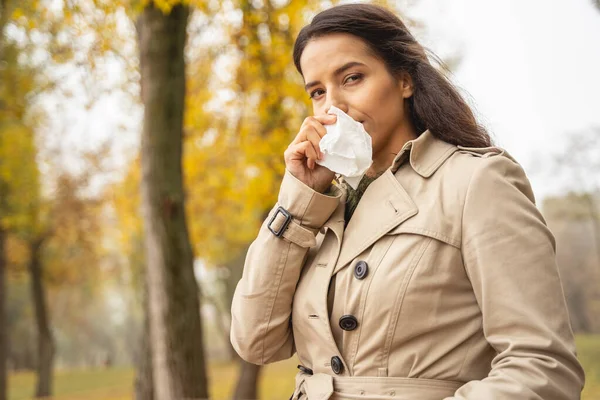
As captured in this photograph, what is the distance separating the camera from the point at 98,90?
9422 millimetres

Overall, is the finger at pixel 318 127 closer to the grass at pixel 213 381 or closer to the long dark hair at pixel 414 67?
the long dark hair at pixel 414 67

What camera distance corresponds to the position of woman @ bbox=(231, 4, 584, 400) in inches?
65.5

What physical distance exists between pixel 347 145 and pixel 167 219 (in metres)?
4.31

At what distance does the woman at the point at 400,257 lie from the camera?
1663mm

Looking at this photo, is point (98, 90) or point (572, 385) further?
point (98, 90)

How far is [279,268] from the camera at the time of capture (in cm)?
214

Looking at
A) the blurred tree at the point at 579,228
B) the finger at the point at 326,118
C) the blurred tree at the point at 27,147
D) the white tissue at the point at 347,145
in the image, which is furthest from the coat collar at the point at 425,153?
the blurred tree at the point at 579,228

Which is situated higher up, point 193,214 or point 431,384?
point 193,214

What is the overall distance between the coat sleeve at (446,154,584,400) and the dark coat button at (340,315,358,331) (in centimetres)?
36

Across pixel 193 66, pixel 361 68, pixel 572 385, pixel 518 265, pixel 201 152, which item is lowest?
pixel 572 385

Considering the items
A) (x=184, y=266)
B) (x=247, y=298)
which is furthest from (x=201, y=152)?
(x=247, y=298)

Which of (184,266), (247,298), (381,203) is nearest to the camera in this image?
(381,203)

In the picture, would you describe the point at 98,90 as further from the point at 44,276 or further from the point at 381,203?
the point at 44,276

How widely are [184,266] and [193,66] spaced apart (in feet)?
22.7
